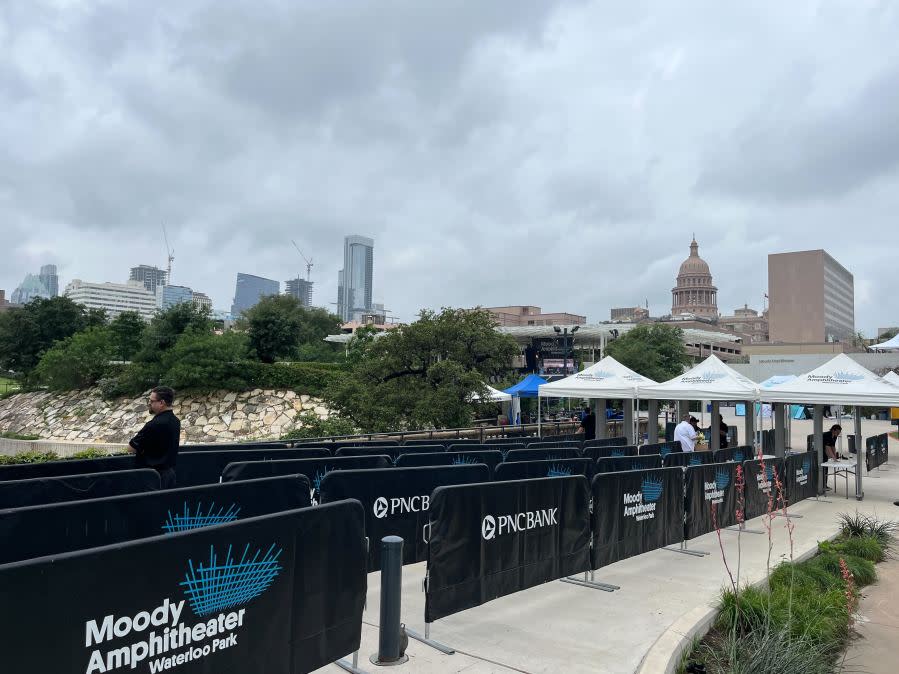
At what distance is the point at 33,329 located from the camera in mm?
49719

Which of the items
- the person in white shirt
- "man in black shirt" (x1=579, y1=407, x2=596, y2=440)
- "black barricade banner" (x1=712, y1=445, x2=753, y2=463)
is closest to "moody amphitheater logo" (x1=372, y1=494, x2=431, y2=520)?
"black barricade banner" (x1=712, y1=445, x2=753, y2=463)

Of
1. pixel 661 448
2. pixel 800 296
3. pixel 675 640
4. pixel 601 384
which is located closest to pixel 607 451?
pixel 661 448

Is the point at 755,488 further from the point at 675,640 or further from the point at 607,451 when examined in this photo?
the point at 675,640

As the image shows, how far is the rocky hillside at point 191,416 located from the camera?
104 feet

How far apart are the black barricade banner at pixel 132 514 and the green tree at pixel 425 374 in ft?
50.7

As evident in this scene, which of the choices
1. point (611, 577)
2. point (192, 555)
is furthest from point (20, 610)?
point (611, 577)

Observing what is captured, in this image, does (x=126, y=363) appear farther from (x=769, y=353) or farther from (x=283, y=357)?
(x=769, y=353)

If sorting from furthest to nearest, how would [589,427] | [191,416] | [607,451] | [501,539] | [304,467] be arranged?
1. [191,416]
2. [589,427]
3. [607,451]
4. [304,467]
5. [501,539]

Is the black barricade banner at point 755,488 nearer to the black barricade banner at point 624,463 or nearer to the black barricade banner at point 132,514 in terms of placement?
the black barricade banner at point 624,463

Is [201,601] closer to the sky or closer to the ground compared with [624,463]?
closer to the ground

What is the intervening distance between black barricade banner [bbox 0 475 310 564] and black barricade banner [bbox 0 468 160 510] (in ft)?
4.35

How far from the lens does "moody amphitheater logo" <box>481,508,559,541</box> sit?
5.89 m

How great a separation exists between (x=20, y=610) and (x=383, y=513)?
4358mm

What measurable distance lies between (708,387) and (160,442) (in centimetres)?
1343
